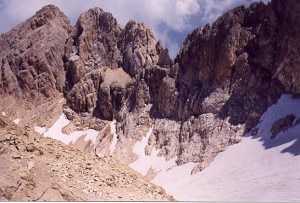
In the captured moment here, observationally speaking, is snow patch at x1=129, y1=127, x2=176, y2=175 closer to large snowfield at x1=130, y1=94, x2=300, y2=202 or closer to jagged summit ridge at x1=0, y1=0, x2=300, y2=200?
large snowfield at x1=130, y1=94, x2=300, y2=202

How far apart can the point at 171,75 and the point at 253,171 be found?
3154 cm

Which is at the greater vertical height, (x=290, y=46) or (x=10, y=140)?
(x=290, y=46)

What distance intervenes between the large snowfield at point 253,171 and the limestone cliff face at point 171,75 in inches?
90.1

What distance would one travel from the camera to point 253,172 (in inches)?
2350

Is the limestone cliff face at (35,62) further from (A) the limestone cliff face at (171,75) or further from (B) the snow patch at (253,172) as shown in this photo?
(B) the snow patch at (253,172)

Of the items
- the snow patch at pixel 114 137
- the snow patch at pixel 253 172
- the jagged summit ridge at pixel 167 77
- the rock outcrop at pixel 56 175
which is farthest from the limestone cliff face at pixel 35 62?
the rock outcrop at pixel 56 175

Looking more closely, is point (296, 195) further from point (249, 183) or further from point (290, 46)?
point (290, 46)

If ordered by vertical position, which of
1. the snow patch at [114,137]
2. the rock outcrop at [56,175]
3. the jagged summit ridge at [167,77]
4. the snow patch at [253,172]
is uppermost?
the jagged summit ridge at [167,77]

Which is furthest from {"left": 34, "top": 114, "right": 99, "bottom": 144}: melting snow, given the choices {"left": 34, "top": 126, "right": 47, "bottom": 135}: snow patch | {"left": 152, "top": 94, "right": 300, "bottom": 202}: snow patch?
{"left": 152, "top": 94, "right": 300, "bottom": 202}: snow patch

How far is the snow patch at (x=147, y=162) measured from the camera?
7488 centimetres

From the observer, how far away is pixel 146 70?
306 feet

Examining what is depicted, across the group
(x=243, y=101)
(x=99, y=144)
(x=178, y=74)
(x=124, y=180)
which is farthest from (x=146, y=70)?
(x=124, y=180)

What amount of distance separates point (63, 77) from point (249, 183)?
220ft

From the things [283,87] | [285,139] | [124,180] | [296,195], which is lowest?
[124,180]
